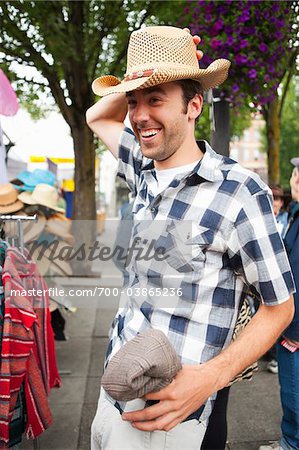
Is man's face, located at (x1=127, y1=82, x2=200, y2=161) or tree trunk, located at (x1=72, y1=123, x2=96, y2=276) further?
tree trunk, located at (x1=72, y1=123, x2=96, y2=276)

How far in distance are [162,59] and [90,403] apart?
119 inches

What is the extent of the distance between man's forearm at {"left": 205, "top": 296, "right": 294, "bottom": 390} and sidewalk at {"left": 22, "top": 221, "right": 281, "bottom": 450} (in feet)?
6.58

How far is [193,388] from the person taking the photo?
4.09 ft

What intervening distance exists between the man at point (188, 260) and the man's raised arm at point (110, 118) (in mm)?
377

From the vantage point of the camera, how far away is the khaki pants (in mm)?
1375

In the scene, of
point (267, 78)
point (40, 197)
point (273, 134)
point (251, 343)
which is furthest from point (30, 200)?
point (273, 134)

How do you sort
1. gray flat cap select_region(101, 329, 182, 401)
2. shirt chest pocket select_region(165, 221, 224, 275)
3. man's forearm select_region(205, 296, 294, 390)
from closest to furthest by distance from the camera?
gray flat cap select_region(101, 329, 182, 401)
man's forearm select_region(205, 296, 294, 390)
shirt chest pocket select_region(165, 221, 224, 275)

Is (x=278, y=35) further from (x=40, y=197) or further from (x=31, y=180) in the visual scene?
(x=31, y=180)

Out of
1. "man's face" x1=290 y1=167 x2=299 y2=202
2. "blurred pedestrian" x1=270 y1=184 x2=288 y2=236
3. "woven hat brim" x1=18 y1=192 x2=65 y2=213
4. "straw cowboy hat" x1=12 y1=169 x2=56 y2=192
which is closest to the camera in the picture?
"man's face" x1=290 y1=167 x2=299 y2=202

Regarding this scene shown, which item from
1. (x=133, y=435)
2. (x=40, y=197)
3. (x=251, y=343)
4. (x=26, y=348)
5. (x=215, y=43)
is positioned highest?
(x=215, y=43)

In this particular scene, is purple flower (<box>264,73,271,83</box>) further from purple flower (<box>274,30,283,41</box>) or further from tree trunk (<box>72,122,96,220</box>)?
tree trunk (<box>72,122,96,220</box>)

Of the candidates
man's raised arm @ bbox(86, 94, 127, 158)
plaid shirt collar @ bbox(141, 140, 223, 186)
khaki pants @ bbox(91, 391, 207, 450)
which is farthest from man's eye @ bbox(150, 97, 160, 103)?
khaki pants @ bbox(91, 391, 207, 450)

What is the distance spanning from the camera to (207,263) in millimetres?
1427

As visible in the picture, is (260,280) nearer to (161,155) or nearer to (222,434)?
(161,155)
